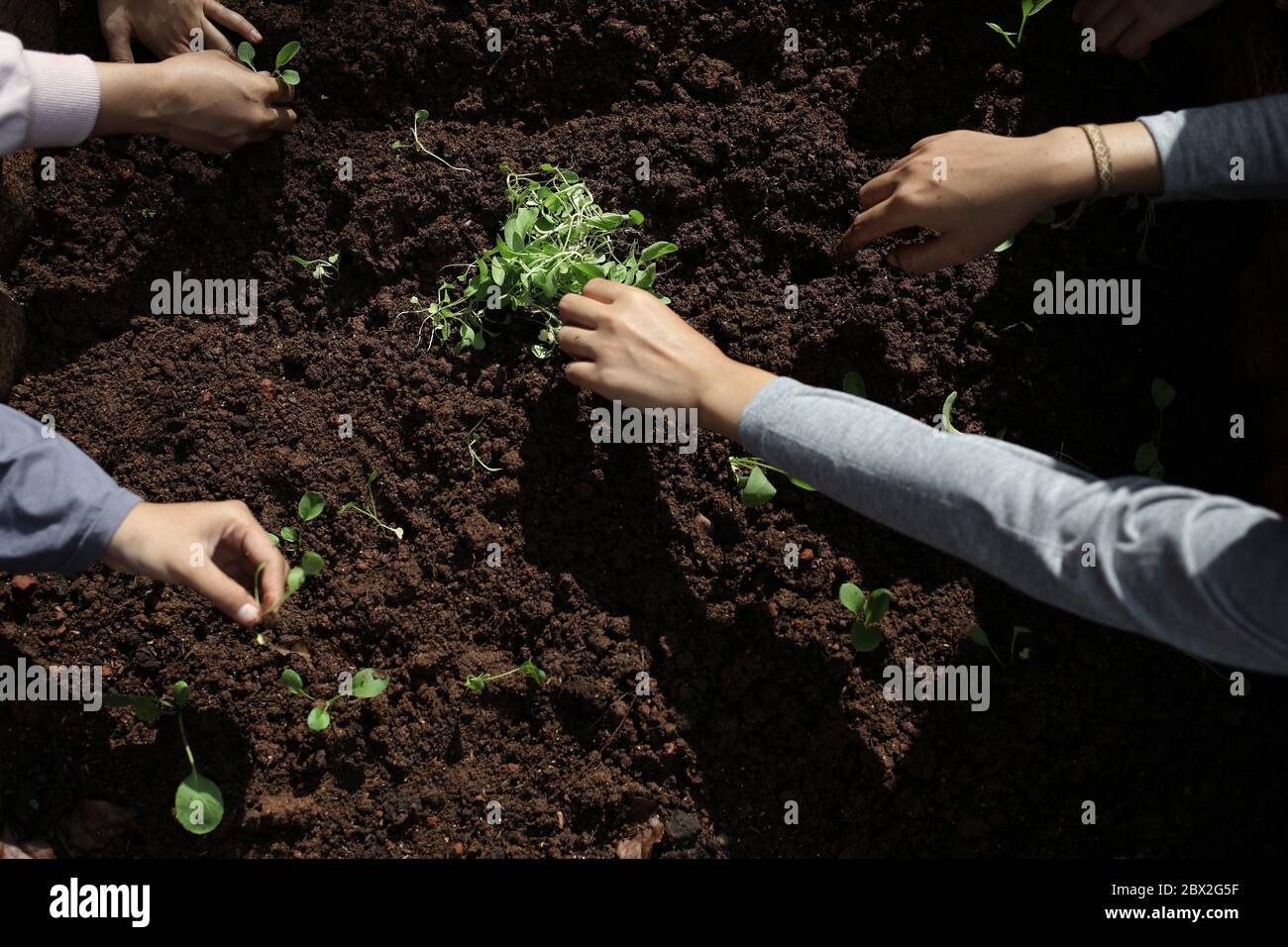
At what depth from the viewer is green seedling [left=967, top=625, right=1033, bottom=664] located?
1755mm

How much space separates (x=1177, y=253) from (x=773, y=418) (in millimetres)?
1021

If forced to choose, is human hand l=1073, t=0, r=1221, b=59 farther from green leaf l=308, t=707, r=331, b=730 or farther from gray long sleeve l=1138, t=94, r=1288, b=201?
green leaf l=308, t=707, r=331, b=730

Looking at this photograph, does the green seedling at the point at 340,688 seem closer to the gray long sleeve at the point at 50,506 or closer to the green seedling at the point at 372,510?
the green seedling at the point at 372,510

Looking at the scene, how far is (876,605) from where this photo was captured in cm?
172

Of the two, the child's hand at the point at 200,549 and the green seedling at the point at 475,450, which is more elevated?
the green seedling at the point at 475,450

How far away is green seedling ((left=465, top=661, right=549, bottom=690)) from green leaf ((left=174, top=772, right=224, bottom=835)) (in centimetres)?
47

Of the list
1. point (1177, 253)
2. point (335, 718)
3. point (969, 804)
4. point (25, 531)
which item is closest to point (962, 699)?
point (969, 804)

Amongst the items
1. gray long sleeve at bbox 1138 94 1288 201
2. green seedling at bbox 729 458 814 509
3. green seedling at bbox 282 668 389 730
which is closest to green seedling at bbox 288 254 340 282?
green seedling at bbox 282 668 389 730

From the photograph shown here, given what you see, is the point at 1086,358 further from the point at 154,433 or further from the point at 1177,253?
the point at 154,433

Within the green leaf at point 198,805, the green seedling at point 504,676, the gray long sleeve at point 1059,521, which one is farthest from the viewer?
the green seedling at point 504,676

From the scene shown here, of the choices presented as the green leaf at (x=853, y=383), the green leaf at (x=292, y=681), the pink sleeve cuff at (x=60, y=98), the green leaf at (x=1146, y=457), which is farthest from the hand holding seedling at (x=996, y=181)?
the pink sleeve cuff at (x=60, y=98)

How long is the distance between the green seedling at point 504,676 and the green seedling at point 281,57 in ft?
4.13

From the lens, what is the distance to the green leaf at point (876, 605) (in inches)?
67.1

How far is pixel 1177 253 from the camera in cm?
192
